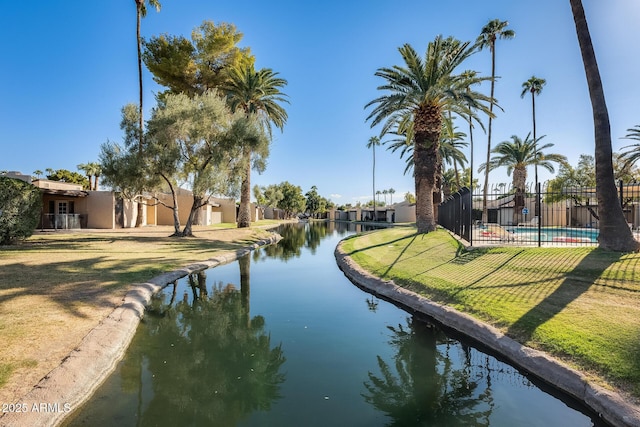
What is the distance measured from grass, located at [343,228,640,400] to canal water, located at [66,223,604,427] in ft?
2.31

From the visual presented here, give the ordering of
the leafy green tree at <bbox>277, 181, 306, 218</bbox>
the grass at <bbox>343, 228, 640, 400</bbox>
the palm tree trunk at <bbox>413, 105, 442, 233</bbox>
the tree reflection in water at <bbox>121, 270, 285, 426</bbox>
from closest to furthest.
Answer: the tree reflection in water at <bbox>121, 270, 285, 426</bbox> < the grass at <bbox>343, 228, 640, 400</bbox> < the palm tree trunk at <bbox>413, 105, 442, 233</bbox> < the leafy green tree at <bbox>277, 181, 306, 218</bbox>

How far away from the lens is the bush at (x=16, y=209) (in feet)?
48.4

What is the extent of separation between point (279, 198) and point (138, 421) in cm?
6854

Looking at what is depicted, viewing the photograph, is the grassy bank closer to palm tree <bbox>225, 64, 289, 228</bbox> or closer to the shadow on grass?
the shadow on grass

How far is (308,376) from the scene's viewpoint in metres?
5.09

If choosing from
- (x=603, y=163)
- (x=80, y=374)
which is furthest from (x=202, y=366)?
(x=603, y=163)

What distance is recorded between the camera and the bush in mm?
14742

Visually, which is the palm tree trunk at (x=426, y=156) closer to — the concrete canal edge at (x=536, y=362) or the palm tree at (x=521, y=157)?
the concrete canal edge at (x=536, y=362)

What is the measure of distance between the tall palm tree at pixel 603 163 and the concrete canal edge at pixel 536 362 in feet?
17.6

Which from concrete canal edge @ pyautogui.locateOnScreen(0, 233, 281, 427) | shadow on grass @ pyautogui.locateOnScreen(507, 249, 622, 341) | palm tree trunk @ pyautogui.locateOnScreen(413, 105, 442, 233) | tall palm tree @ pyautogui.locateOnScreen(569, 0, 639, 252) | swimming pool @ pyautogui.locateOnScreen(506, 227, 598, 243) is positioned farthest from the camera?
palm tree trunk @ pyautogui.locateOnScreen(413, 105, 442, 233)

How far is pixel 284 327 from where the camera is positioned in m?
7.27

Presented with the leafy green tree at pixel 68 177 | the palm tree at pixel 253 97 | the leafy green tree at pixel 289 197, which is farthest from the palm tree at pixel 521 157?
the leafy green tree at pixel 68 177

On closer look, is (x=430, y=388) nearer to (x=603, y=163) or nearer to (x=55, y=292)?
(x=55, y=292)

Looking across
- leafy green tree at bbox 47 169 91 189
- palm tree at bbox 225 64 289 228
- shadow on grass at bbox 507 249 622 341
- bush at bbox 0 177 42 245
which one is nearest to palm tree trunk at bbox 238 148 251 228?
palm tree at bbox 225 64 289 228
